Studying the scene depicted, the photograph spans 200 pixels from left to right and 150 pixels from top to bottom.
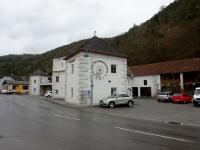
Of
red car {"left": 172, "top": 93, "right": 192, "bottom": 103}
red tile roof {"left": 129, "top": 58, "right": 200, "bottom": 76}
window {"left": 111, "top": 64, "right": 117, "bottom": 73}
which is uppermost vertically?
red tile roof {"left": 129, "top": 58, "right": 200, "bottom": 76}

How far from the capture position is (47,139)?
10055mm

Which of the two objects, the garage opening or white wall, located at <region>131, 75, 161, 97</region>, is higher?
white wall, located at <region>131, 75, 161, 97</region>

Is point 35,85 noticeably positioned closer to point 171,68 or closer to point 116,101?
point 171,68

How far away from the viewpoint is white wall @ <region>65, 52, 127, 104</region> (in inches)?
1407

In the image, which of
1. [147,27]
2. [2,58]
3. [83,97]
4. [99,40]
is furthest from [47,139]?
[2,58]

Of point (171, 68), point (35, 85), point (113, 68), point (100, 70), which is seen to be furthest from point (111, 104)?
point (35, 85)

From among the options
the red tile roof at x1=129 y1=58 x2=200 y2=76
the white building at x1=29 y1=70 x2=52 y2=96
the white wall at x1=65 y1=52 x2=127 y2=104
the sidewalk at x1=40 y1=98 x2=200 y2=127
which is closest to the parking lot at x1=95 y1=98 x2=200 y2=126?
the sidewalk at x1=40 y1=98 x2=200 y2=127

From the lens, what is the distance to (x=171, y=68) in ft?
178

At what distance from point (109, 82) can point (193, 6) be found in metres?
69.3

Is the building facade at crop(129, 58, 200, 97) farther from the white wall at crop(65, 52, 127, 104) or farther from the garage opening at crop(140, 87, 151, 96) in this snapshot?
the white wall at crop(65, 52, 127, 104)

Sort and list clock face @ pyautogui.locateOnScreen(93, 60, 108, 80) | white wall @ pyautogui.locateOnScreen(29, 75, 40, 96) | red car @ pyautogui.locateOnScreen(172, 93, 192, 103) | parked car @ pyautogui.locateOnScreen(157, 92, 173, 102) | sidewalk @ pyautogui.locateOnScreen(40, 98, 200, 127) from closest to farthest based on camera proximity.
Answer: sidewalk @ pyautogui.locateOnScreen(40, 98, 200, 127), clock face @ pyautogui.locateOnScreen(93, 60, 108, 80), red car @ pyautogui.locateOnScreen(172, 93, 192, 103), parked car @ pyautogui.locateOnScreen(157, 92, 173, 102), white wall @ pyautogui.locateOnScreen(29, 75, 40, 96)

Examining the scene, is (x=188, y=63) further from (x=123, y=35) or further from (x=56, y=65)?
(x=123, y=35)

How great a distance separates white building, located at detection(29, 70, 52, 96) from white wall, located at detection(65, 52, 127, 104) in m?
42.7

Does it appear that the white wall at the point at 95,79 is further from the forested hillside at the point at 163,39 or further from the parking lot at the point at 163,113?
the forested hillside at the point at 163,39
